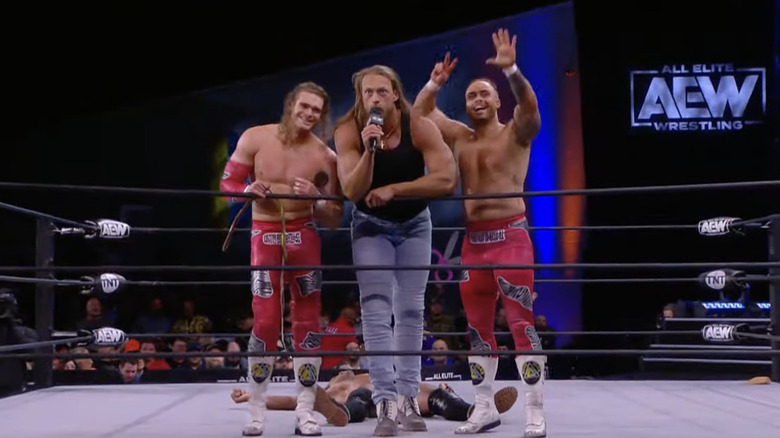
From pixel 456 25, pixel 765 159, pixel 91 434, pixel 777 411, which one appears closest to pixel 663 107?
pixel 765 159

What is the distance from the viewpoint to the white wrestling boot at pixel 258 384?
8.39 ft

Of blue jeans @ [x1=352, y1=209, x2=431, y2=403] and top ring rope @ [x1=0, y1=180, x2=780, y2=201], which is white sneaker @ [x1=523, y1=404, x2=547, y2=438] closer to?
blue jeans @ [x1=352, y1=209, x2=431, y2=403]

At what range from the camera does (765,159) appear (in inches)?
283

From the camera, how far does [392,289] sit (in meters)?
2.64

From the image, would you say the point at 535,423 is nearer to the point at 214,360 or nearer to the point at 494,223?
the point at 494,223

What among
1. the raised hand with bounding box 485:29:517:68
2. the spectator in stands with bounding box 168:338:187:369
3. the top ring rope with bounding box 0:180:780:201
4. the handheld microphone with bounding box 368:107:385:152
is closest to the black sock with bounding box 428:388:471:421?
the top ring rope with bounding box 0:180:780:201

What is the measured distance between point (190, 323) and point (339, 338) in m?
1.43

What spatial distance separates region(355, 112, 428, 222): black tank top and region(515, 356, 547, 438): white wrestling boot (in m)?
0.55

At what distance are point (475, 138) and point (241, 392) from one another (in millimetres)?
1251

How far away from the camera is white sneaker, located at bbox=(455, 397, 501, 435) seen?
254 centimetres

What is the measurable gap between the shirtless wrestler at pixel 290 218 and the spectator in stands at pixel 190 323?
11.6 feet

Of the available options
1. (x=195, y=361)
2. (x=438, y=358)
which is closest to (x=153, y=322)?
(x=195, y=361)

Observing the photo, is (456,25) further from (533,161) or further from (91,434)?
(91,434)

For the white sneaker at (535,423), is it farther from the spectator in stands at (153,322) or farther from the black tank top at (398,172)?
the spectator in stands at (153,322)
